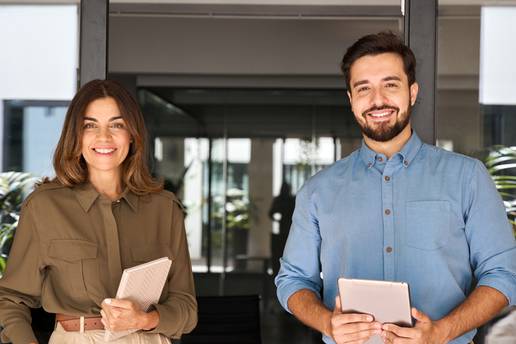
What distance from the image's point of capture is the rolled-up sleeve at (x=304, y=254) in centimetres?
260

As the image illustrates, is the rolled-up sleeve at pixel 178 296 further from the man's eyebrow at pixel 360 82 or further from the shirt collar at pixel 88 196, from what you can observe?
the man's eyebrow at pixel 360 82

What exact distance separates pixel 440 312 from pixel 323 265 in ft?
1.28

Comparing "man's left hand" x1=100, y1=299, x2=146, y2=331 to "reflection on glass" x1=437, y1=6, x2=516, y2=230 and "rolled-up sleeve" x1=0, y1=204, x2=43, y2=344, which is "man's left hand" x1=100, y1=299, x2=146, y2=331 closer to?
"rolled-up sleeve" x1=0, y1=204, x2=43, y2=344

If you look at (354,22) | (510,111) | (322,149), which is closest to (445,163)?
(510,111)

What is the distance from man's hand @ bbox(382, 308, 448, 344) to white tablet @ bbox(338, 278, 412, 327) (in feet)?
0.08

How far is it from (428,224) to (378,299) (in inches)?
16.8

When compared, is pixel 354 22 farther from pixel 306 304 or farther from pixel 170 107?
pixel 306 304

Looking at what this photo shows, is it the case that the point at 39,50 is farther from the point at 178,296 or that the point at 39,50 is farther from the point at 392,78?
the point at 392,78

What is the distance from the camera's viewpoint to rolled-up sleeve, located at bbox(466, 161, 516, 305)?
2336 mm

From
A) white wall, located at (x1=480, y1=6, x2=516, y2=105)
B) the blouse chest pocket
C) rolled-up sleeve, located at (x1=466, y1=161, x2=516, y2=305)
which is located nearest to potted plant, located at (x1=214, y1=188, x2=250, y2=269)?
white wall, located at (x1=480, y1=6, x2=516, y2=105)

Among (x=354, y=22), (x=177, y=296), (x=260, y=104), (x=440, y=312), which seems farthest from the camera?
(x=260, y=104)

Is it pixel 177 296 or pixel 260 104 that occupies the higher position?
pixel 260 104

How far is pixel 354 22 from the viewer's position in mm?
8164

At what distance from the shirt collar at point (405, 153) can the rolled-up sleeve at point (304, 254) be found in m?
0.22
